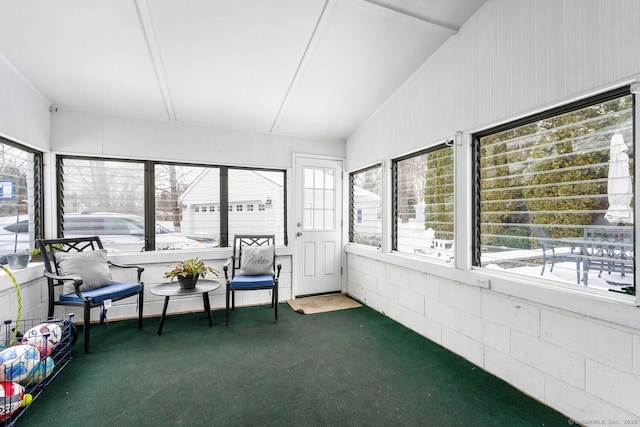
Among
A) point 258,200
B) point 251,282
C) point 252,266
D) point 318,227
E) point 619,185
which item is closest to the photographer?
point 619,185

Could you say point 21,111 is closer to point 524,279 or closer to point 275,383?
point 275,383

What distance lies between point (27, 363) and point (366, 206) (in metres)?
3.53

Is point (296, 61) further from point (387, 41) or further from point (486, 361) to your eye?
point (486, 361)

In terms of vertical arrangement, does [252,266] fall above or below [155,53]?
below

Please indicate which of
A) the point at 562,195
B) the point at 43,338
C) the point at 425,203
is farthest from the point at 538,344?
the point at 43,338

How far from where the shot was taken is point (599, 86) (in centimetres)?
164

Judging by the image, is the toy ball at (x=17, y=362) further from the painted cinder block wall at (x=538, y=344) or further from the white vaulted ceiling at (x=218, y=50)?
the painted cinder block wall at (x=538, y=344)

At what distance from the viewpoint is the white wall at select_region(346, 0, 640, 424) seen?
5.21ft

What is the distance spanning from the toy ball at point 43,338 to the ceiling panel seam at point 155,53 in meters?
2.29

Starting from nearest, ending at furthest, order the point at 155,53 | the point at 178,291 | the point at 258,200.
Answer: the point at 155,53, the point at 178,291, the point at 258,200

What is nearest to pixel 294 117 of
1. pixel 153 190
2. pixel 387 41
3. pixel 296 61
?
pixel 296 61

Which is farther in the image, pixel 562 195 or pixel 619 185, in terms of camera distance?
pixel 562 195

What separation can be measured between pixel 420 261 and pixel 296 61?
89.7 inches

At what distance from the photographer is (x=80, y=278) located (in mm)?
2613
